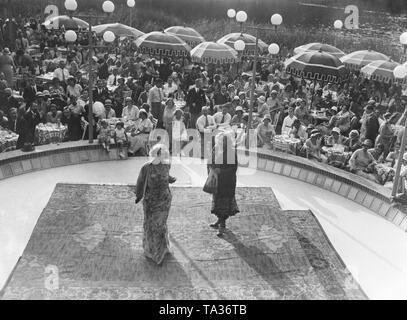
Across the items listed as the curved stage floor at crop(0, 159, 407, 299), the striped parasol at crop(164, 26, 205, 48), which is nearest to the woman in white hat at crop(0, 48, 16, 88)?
the striped parasol at crop(164, 26, 205, 48)

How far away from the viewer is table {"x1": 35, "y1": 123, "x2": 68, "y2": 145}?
9.69 metres

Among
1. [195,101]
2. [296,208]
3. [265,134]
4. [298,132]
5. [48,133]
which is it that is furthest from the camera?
[195,101]

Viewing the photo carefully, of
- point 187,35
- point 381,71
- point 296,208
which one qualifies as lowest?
point 296,208

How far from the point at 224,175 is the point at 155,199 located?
1.07 meters

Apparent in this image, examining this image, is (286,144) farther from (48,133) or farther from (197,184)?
(48,133)

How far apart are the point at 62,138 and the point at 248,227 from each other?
4.54 metres

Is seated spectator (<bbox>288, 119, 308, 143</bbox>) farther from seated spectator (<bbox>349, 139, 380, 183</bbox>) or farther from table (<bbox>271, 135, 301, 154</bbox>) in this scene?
seated spectator (<bbox>349, 139, 380, 183</bbox>)

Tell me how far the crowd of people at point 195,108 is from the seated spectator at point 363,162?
17 mm

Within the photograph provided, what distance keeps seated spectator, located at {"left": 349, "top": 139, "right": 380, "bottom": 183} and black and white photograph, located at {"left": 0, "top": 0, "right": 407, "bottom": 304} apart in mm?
27

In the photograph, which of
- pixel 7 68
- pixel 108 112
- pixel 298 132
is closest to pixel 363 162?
pixel 298 132

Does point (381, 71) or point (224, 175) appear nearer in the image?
point (224, 175)

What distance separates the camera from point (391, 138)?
10.7 meters

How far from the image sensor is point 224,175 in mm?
6586

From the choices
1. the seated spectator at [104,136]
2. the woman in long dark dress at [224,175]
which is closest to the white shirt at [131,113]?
the seated spectator at [104,136]
